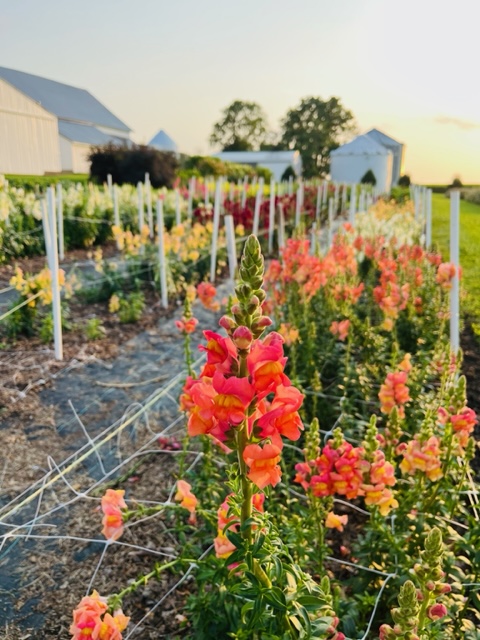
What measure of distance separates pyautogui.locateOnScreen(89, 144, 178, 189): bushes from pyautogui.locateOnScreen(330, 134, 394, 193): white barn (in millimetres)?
22983

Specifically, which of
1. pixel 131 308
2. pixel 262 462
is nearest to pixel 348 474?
pixel 262 462

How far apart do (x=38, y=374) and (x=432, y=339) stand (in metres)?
2.97

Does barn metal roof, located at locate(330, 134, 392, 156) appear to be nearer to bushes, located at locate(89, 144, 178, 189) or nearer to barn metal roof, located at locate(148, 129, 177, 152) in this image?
barn metal roof, located at locate(148, 129, 177, 152)

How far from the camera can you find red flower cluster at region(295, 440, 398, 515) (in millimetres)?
1646

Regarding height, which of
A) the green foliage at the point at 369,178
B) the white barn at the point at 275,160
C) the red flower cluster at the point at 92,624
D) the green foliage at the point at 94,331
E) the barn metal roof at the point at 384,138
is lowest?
the green foliage at the point at 94,331

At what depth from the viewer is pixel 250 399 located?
0.99 metres

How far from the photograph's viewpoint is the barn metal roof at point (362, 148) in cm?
3862

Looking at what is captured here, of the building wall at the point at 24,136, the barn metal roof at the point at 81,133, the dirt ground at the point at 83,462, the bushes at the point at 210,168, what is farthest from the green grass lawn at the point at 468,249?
the barn metal roof at the point at 81,133

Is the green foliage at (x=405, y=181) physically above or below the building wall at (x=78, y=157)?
below

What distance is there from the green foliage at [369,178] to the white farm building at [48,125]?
18462mm

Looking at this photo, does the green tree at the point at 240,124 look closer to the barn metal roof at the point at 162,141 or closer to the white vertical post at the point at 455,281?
the barn metal roof at the point at 162,141

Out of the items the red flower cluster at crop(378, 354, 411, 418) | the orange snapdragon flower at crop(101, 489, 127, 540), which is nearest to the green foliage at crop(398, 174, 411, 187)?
the red flower cluster at crop(378, 354, 411, 418)

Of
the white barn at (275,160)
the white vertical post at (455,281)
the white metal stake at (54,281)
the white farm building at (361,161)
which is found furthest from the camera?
the white barn at (275,160)

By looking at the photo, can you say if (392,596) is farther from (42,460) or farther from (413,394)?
(42,460)
